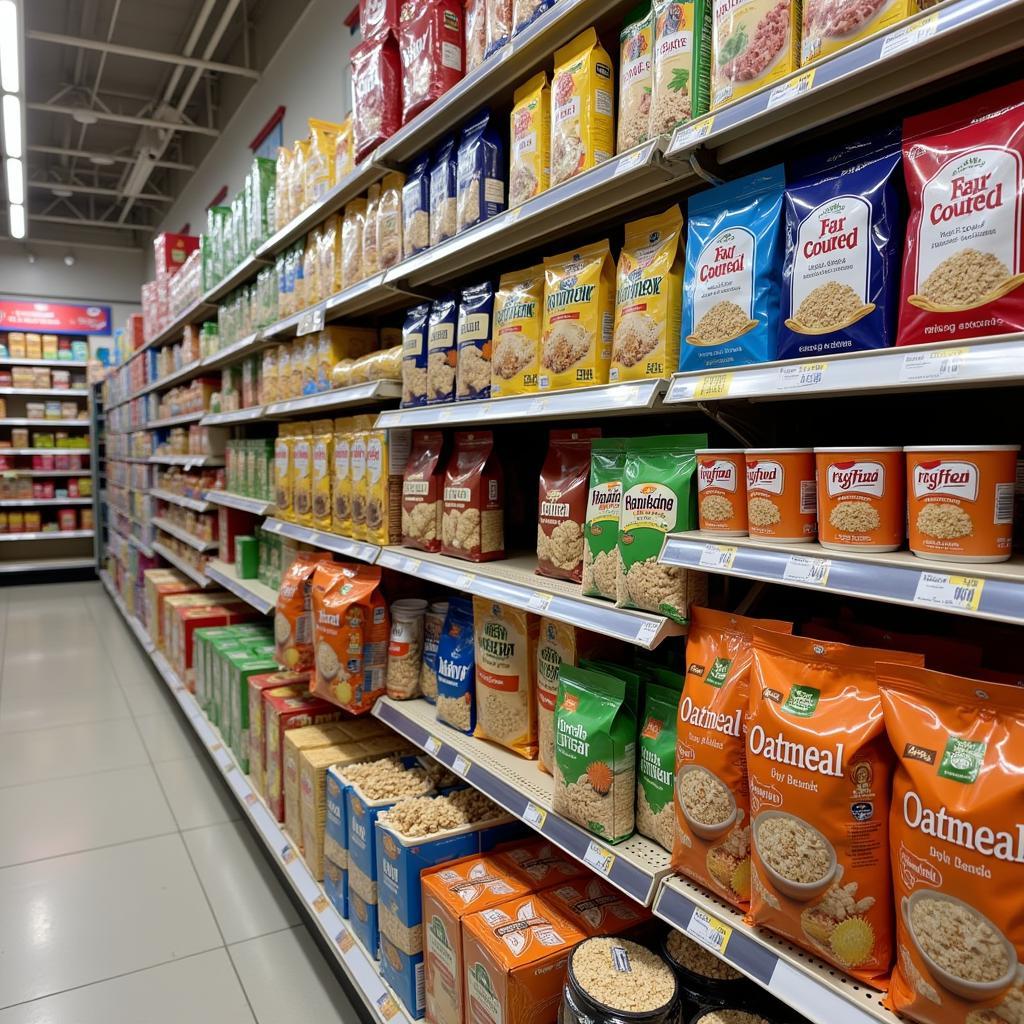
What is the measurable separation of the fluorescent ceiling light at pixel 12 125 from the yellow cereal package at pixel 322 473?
3857 millimetres

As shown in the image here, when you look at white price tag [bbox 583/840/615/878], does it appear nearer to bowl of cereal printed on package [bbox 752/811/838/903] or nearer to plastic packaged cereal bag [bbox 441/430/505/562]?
bowl of cereal printed on package [bbox 752/811/838/903]

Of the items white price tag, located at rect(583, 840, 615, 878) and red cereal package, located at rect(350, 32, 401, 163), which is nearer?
white price tag, located at rect(583, 840, 615, 878)

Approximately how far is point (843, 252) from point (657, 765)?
85cm

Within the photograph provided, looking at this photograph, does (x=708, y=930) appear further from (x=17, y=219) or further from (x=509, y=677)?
(x=17, y=219)

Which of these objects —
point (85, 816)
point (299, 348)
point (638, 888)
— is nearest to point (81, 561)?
point (85, 816)

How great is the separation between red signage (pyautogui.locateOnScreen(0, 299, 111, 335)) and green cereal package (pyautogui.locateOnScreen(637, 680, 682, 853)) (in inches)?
431

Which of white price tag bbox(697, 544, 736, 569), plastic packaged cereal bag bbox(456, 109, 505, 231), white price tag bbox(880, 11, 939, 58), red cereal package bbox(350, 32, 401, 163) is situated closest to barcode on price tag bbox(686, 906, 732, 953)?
white price tag bbox(697, 544, 736, 569)

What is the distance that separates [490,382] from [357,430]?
829 mm

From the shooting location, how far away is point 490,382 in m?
1.78

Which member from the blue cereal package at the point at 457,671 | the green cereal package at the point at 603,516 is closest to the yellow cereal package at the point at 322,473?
the blue cereal package at the point at 457,671

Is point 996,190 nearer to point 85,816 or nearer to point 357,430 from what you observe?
point 357,430

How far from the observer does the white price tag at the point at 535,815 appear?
4.67 feet

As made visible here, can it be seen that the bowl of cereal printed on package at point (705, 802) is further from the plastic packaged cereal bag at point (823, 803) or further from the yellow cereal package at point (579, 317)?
the yellow cereal package at point (579, 317)

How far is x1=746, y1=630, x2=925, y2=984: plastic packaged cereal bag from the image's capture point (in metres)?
0.88
